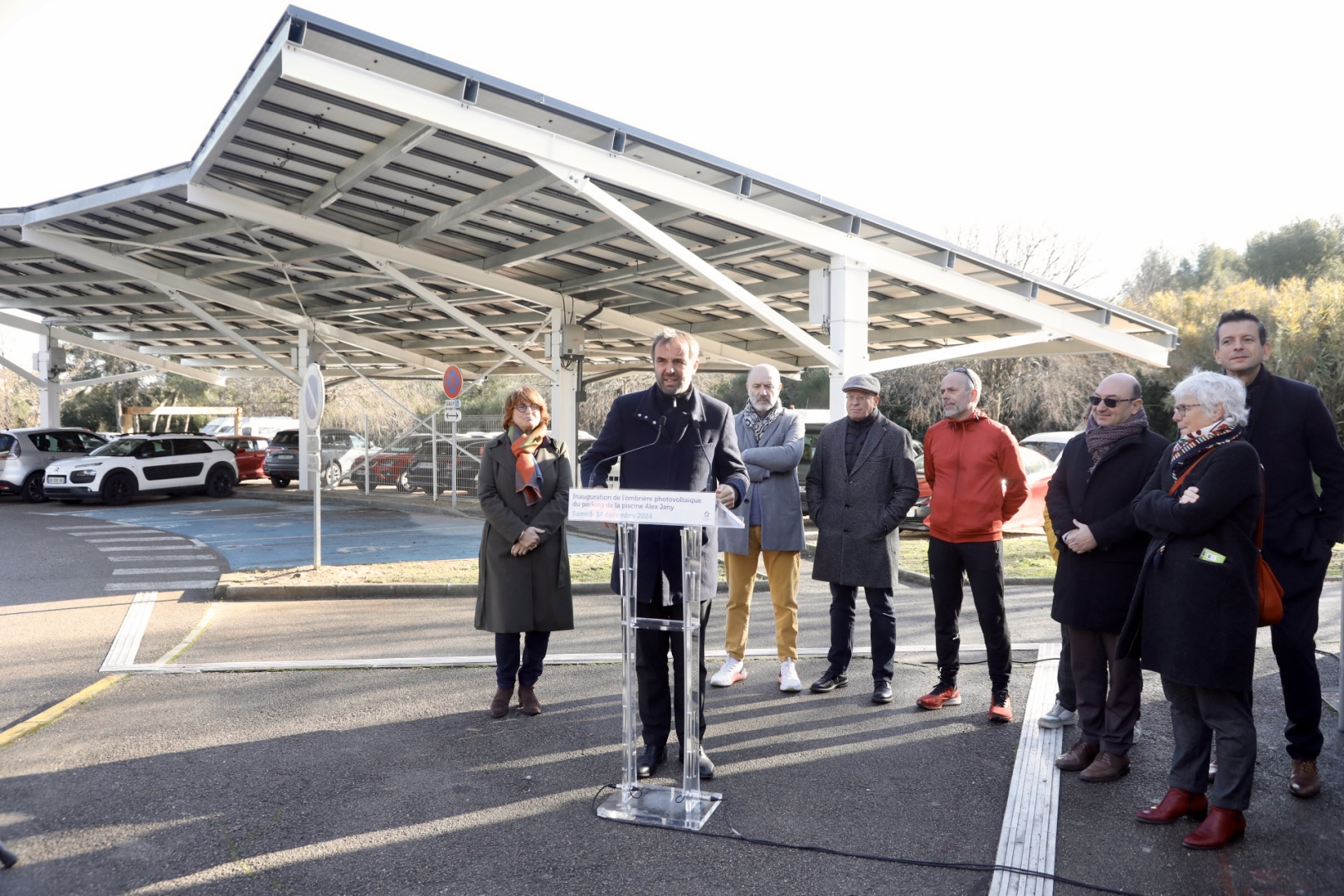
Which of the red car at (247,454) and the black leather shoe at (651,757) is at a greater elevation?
the red car at (247,454)

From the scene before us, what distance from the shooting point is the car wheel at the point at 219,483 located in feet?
71.9

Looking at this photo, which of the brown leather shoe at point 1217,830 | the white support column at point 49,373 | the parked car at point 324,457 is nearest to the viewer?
the brown leather shoe at point 1217,830

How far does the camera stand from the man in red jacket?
5477mm

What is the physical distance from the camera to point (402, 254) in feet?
51.3

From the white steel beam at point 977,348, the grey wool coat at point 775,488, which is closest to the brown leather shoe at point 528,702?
the grey wool coat at point 775,488

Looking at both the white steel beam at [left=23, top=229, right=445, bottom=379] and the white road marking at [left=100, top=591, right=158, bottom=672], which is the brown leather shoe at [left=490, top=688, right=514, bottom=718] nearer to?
the white road marking at [left=100, top=591, right=158, bottom=672]

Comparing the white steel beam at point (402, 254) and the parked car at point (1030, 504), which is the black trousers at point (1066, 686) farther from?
the white steel beam at point (402, 254)

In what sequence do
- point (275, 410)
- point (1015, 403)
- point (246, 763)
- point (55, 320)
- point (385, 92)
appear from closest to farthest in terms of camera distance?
point (246, 763) < point (385, 92) < point (55, 320) < point (1015, 403) < point (275, 410)

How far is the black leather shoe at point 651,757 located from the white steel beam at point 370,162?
24.6ft

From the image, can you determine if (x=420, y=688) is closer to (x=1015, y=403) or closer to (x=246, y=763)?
(x=246, y=763)

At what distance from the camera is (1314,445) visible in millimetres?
4363

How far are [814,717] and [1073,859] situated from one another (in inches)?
77.1

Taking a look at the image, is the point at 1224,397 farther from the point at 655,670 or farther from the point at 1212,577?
the point at 655,670

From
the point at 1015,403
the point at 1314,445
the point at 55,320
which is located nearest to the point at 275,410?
the point at 55,320
